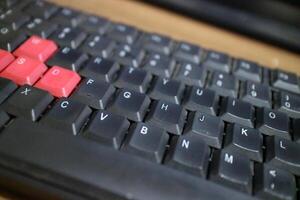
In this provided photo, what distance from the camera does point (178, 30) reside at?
54cm

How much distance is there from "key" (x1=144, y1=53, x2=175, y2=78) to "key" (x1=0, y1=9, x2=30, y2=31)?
0.15 meters

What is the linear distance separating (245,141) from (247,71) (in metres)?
0.13

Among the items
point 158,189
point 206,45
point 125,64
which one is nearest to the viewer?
point 158,189

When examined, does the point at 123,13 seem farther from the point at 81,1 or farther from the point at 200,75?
the point at 200,75

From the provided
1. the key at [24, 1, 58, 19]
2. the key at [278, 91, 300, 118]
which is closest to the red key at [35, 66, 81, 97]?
the key at [24, 1, 58, 19]

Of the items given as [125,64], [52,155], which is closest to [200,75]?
[125,64]

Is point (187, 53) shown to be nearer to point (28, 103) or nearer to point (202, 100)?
point (202, 100)

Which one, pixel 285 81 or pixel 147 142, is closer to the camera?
pixel 147 142

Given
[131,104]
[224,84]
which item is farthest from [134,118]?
[224,84]

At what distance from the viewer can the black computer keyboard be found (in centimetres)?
28

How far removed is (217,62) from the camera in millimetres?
427

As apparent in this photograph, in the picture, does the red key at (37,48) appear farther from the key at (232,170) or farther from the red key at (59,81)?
the key at (232,170)

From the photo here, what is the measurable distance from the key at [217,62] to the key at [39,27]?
0.18m

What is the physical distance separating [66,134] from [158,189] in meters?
0.09
